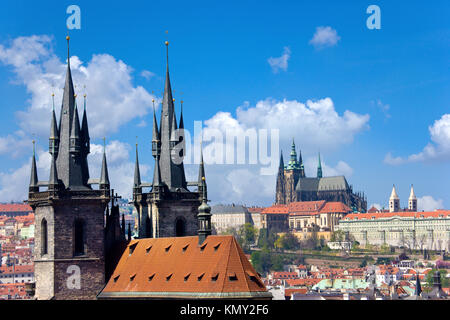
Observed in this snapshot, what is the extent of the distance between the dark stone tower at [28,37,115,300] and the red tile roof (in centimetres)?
190

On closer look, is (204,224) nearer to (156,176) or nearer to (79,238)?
(79,238)

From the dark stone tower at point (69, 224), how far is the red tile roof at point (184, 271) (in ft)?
6.23

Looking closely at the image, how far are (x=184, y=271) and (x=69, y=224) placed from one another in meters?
10.5

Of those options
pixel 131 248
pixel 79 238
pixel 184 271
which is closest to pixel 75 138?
pixel 79 238

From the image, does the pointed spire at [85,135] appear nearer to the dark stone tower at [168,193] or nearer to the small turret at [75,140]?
the small turret at [75,140]

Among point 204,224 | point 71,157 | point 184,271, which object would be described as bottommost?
point 184,271

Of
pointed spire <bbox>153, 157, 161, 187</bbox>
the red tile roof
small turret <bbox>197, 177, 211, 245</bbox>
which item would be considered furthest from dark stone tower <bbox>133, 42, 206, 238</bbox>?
small turret <bbox>197, 177, 211, 245</bbox>

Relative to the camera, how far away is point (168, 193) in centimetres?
7569

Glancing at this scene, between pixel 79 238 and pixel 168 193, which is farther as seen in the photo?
pixel 168 193

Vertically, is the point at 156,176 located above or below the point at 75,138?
below

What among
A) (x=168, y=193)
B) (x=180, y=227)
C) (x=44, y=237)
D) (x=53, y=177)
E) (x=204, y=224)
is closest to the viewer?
(x=204, y=224)
